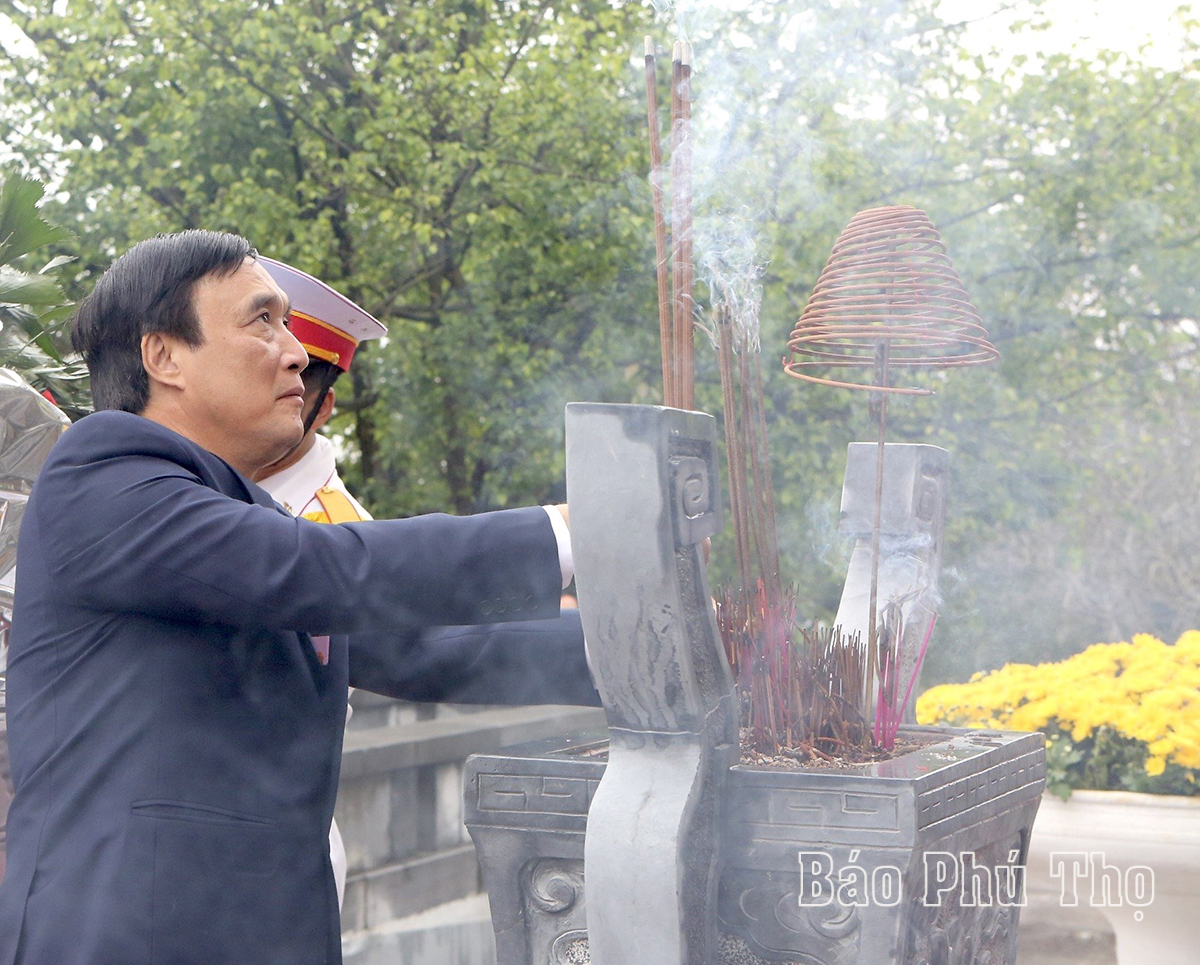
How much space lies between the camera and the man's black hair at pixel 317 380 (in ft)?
9.50

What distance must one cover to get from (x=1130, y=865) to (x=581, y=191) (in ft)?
19.2

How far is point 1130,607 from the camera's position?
12922mm

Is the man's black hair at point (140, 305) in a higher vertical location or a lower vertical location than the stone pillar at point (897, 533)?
higher

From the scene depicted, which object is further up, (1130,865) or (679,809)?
(679,809)

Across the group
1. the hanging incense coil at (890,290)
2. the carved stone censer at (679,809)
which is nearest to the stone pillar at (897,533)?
the hanging incense coil at (890,290)

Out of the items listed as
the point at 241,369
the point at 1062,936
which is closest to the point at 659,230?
the point at 241,369

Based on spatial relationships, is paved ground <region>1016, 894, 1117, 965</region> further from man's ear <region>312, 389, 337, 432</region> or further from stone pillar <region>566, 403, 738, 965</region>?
man's ear <region>312, 389, 337, 432</region>

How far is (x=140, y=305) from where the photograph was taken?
169 centimetres

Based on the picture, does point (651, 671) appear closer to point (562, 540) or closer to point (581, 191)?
point (562, 540)

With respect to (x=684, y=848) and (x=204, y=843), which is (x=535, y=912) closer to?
(x=684, y=848)

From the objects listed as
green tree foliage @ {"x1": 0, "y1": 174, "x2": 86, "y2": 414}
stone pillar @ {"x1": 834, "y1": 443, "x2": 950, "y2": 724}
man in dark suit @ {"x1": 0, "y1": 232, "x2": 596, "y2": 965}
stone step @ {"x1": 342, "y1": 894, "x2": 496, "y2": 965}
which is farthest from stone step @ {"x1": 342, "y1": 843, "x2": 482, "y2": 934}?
man in dark suit @ {"x1": 0, "y1": 232, "x2": 596, "y2": 965}

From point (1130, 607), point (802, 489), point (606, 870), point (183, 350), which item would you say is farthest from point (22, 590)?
point (1130, 607)

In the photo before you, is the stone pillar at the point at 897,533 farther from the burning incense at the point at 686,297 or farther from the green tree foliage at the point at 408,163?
the green tree foliage at the point at 408,163

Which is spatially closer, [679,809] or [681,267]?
[679,809]
